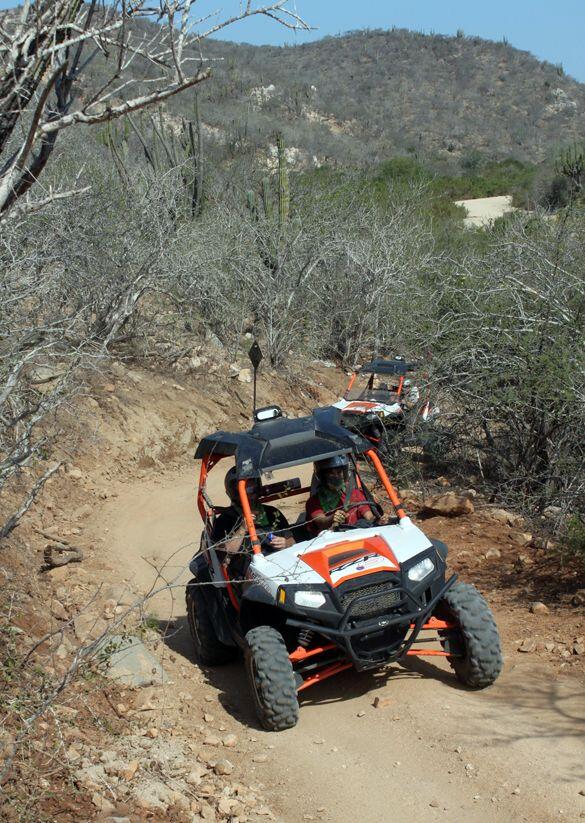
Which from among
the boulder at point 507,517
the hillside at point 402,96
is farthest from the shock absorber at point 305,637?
the hillside at point 402,96

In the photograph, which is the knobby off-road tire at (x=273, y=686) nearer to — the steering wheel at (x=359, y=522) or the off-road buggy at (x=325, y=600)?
the off-road buggy at (x=325, y=600)

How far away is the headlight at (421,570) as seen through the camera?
5.78 metres

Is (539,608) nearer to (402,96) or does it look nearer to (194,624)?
(194,624)

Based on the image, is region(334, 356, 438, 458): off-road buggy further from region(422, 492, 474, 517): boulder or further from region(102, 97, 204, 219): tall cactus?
region(102, 97, 204, 219): tall cactus

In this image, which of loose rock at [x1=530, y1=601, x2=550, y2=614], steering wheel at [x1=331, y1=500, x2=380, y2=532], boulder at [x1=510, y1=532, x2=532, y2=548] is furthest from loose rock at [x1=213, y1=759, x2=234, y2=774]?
boulder at [x1=510, y1=532, x2=532, y2=548]

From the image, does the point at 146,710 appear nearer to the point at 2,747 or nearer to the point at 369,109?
the point at 2,747

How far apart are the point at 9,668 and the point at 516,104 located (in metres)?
67.1

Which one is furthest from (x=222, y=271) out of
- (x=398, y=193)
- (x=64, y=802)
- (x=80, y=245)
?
(x=64, y=802)

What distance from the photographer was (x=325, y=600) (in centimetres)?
560

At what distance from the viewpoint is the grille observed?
556cm

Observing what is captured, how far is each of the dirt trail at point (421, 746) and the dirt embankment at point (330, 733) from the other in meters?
0.01

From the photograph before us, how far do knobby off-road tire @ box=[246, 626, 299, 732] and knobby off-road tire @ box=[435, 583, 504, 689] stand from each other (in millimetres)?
1133

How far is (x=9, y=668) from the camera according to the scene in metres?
5.21

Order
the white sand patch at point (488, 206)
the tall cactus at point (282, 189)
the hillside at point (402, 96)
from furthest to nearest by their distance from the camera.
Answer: the hillside at point (402, 96) → the white sand patch at point (488, 206) → the tall cactus at point (282, 189)
